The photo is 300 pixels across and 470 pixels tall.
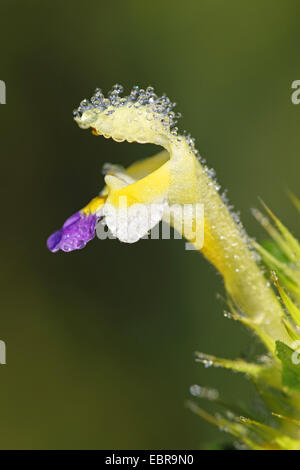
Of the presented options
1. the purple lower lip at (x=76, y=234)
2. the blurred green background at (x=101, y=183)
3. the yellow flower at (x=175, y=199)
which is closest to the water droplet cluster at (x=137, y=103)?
the yellow flower at (x=175, y=199)

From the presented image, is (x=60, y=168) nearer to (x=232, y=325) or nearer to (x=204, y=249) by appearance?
(x=232, y=325)

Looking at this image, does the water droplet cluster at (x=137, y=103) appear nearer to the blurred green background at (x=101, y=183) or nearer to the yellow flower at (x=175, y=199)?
the yellow flower at (x=175, y=199)

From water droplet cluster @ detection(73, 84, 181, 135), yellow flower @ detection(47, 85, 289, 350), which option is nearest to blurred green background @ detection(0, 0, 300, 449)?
yellow flower @ detection(47, 85, 289, 350)

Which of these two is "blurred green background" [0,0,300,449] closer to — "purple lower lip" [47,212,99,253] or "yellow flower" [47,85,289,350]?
"yellow flower" [47,85,289,350]

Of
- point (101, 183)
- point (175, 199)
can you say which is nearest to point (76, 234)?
point (175, 199)

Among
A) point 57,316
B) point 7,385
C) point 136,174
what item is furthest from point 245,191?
point 136,174

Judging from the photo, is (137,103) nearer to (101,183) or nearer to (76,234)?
(76,234)
